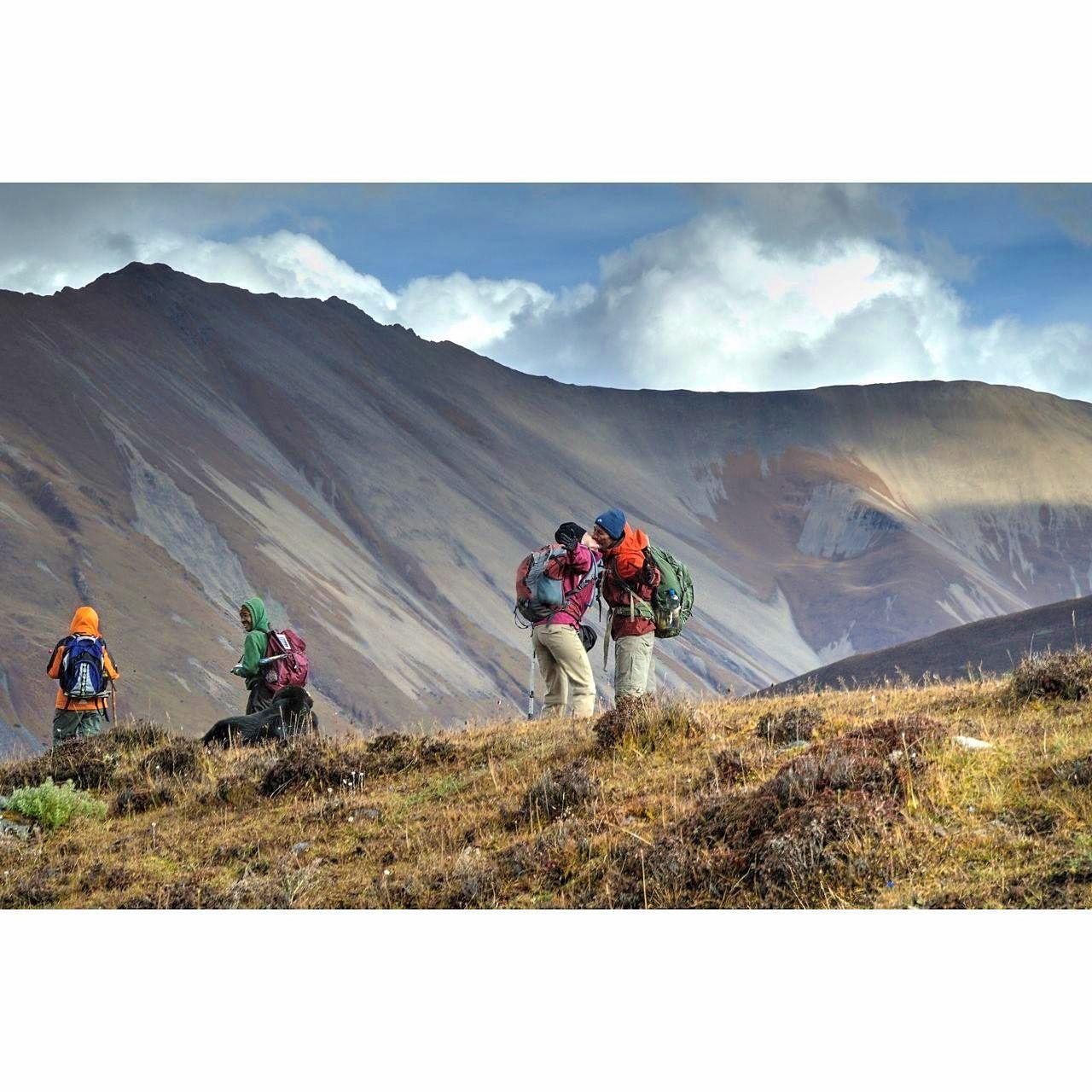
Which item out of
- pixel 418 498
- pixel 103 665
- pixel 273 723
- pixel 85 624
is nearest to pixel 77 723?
pixel 103 665

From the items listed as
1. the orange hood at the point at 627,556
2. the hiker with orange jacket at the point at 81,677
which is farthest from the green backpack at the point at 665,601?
the hiker with orange jacket at the point at 81,677

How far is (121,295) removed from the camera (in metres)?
100

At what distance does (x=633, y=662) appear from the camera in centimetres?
1176

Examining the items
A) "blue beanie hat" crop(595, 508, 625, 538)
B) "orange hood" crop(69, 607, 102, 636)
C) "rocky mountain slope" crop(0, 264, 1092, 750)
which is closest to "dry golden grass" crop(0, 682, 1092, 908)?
"blue beanie hat" crop(595, 508, 625, 538)

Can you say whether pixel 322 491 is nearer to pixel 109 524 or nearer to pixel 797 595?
pixel 109 524

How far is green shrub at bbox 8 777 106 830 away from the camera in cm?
949

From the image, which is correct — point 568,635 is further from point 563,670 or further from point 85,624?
point 85,624

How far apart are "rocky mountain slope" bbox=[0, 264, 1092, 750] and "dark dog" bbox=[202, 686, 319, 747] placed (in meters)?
2.47

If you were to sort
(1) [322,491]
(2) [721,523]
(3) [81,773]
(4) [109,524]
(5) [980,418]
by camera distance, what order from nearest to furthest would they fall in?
1. (3) [81,773]
2. (4) [109,524]
3. (1) [322,491]
4. (2) [721,523]
5. (5) [980,418]

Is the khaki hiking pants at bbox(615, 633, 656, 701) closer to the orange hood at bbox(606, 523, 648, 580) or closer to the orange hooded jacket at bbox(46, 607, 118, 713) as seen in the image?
the orange hood at bbox(606, 523, 648, 580)

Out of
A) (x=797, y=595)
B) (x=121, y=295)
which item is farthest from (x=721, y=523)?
(x=121, y=295)

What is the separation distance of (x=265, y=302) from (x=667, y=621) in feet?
371

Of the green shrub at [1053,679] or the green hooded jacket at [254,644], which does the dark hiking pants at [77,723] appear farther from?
the green shrub at [1053,679]

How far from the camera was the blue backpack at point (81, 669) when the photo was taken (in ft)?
45.3
